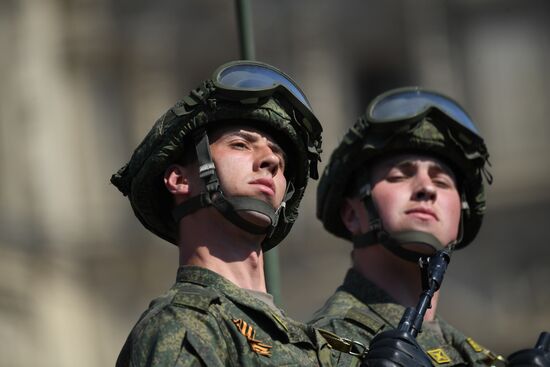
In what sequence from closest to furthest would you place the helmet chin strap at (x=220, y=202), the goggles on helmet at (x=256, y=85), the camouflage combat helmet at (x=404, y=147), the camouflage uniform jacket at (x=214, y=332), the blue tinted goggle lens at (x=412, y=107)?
the camouflage uniform jacket at (x=214, y=332) → the helmet chin strap at (x=220, y=202) → the goggles on helmet at (x=256, y=85) → the camouflage combat helmet at (x=404, y=147) → the blue tinted goggle lens at (x=412, y=107)

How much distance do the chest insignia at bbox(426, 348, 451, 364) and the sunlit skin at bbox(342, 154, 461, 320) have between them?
26 centimetres

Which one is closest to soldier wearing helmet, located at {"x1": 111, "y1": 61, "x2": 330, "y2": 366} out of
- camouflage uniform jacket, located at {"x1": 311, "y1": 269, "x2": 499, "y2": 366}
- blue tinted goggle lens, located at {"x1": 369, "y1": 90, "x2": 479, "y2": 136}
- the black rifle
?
the black rifle

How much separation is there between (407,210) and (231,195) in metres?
1.77

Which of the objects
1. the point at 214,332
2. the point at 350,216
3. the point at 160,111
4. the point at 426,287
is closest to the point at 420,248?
the point at 350,216

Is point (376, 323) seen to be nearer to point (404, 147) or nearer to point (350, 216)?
point (350, 216)

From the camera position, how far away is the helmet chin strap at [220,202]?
30.8 feet

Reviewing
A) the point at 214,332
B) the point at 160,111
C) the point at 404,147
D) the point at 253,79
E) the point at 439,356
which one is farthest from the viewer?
the point at 160,111

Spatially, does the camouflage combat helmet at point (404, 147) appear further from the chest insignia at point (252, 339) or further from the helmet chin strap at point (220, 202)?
the chest insignia at point (252, 339)

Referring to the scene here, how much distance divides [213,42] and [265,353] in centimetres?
1972

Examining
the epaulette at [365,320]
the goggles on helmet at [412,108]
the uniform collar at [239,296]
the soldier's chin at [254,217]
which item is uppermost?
the goggles on helmet at [412,108]

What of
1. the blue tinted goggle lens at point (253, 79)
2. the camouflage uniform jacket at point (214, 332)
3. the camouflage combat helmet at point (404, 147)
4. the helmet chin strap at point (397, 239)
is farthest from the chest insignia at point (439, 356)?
the blue tinted goggle lens at point (253, 79)

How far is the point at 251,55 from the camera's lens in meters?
11.4

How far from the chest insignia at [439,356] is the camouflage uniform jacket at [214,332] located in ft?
4.46

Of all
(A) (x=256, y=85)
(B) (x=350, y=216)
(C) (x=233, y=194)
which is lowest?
(C) (x=233, y=194)
